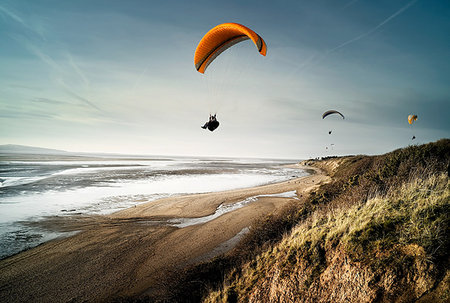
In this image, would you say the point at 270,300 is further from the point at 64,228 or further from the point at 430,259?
the point at 64,228

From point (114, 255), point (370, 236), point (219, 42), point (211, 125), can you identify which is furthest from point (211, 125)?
point (370, 236)

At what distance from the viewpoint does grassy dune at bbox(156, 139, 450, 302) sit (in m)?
3.15

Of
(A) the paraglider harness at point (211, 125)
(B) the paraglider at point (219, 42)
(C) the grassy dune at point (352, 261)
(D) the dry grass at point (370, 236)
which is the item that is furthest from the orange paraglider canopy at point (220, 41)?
(C) the grassy dune at point (352, 261)

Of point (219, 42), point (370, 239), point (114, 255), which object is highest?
point (219, 42)

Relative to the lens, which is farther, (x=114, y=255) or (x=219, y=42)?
(x=219, y=42)

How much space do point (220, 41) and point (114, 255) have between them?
40.4 feet

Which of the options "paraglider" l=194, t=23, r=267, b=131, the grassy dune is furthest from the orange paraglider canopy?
the grassy dune

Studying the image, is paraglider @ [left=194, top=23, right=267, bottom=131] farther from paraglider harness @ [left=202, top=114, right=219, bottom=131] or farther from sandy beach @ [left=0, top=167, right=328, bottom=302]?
sandy beach @ [left=0, top=167, right=328, bottom=302]

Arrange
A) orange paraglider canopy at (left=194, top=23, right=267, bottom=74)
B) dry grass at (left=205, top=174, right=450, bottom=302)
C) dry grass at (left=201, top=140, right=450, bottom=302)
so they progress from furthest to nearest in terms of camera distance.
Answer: orange paraglider canopy at (left=194, top=23, right=267, bottom=74)
dry grass at (left=205, top=174, right=450, bottom=302)
dry grass at (left=201, top=140, right=450, bottom=302)

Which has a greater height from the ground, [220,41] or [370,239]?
[220,41]

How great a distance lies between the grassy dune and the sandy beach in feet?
6.89

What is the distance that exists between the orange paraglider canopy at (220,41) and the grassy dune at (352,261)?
8.24 m

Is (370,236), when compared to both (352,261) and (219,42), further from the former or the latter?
(219,42)

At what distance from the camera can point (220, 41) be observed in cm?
1079
